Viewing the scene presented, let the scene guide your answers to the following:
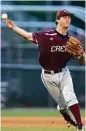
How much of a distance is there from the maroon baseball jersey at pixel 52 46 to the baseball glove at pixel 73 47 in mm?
55

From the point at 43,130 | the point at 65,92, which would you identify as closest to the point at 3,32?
the point at 43,130

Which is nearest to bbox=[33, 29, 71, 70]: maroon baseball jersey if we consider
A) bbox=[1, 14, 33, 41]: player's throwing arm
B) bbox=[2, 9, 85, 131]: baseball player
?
bbox=[2, 9, 85, 131]: baseball player

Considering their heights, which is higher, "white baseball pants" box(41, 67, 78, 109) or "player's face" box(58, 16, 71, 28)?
"player's face" box(58, 16, 71, 28)

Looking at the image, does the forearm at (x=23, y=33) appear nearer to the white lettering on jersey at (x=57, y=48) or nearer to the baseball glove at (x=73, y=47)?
the white lettering on jersey at (x=57, y=48)

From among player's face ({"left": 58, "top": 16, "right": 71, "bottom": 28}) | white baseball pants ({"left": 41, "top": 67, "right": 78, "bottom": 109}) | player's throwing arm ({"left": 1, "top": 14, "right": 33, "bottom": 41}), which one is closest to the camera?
player's throwing arm ({"left": 1, "top": 14, "right": 33, "bottom": 41})

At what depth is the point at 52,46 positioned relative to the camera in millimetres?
7754

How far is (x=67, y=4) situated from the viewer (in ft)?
56.9

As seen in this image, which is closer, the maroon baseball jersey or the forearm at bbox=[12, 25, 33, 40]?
the forearm at bbox=[12, 25, 33, 40]

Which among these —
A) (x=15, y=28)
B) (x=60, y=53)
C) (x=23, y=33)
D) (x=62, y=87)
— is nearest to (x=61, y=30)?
(x=60, y=53)

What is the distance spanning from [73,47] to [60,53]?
18cm

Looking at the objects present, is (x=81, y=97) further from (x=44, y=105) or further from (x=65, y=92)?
(x=65, y=92)

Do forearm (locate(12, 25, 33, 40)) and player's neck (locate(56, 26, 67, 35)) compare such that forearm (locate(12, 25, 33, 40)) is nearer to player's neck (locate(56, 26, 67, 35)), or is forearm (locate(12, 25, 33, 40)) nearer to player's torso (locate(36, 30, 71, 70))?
player's torso (locate(36, 30, 71, 70))

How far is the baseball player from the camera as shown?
7691 mm

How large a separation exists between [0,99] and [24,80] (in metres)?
0.86
